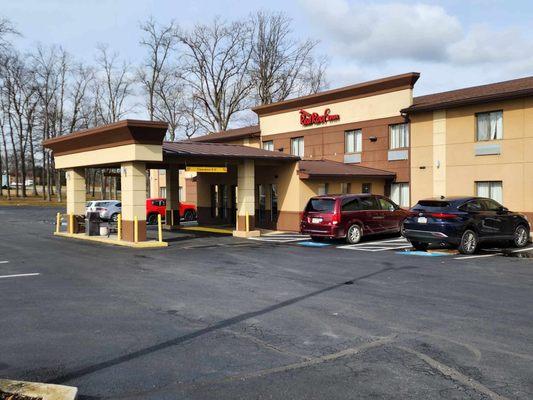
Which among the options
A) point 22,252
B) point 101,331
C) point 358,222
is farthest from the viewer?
point 358,222

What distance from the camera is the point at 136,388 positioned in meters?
4.86

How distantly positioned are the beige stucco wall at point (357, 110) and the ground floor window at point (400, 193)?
3476 mm

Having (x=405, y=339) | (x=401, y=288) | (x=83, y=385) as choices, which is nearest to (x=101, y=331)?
(x=83, y=385)

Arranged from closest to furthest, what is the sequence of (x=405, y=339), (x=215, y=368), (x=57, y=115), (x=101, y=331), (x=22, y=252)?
(x=215, y=368), (x=405, y=339), (x=101, y=331), (x=22, y=252), (x=57, y=115)

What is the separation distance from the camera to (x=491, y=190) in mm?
21688

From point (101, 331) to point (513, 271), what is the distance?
9.37m

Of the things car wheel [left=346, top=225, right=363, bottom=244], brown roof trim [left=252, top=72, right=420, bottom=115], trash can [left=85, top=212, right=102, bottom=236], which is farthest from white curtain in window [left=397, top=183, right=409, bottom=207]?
trash can [left=85, top=212, right=102, bottom=236]

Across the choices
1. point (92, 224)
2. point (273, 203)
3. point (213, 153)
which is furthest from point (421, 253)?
point (92, 224)

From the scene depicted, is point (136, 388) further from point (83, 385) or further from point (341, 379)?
point (341, 379)

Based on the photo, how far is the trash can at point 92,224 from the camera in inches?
896

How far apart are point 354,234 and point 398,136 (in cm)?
863

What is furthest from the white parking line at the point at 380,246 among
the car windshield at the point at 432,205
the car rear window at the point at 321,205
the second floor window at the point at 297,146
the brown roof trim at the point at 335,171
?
the second floor window at the point at 297,146

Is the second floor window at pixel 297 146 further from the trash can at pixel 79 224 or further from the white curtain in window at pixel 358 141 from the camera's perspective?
the trash can at pixel 79 224

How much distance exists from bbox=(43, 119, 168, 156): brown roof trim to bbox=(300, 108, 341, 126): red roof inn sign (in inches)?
460
